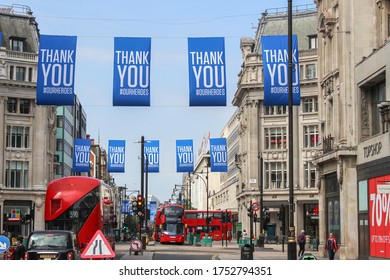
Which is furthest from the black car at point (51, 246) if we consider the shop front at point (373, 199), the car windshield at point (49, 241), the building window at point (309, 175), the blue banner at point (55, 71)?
the building window at point (309, 175)

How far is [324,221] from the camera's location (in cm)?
4881

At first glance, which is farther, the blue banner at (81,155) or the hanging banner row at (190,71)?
the blue banner at (81,155)

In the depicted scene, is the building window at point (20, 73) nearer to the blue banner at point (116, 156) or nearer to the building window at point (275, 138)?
the blue banner at point (116, 156)

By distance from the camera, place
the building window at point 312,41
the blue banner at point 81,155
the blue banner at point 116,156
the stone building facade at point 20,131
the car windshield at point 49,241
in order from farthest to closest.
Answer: the building window at point 312,41 < the stone building facade at point 20,131 < the blue banner at point 81,155 < the blue banner at point 116,156 < the car windshield at point 49,241

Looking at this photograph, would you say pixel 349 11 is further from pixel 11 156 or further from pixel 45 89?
pixel 11 156

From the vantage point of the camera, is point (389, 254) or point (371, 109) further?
point (371, 109)

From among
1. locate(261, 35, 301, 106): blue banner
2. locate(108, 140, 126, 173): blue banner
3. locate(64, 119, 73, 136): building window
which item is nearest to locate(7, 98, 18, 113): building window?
locate(64, 119, 73, 136): building window

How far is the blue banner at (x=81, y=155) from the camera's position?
68625mm

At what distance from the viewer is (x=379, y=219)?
1518 inches

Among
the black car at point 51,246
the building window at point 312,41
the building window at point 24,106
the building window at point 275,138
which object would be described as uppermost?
the building window at point 312,41

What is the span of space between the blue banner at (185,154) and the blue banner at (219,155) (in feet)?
7.19
